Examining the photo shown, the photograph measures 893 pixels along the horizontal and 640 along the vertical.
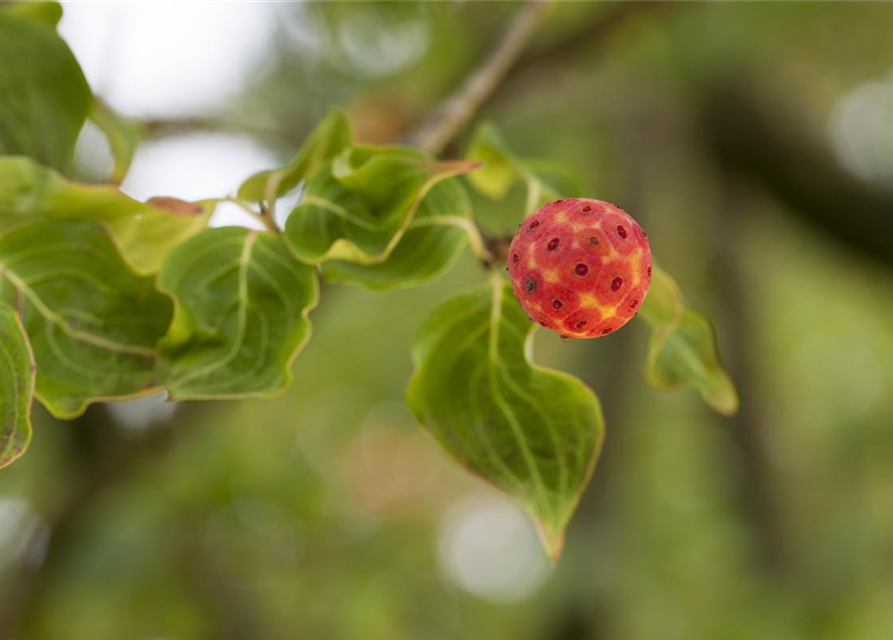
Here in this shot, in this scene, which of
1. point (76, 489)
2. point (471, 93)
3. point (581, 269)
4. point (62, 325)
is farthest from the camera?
point (76, 489)

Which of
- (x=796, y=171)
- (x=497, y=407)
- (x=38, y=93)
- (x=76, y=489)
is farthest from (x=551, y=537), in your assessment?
(x=796, y=171)

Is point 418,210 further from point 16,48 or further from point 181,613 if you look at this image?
point 181,613

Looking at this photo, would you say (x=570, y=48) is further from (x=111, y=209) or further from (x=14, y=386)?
(x=14, y=386)

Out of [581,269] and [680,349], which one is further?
[680,349]

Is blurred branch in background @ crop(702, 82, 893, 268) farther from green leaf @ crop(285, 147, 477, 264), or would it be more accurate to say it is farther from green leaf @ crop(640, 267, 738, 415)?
green leaf @ crop(285, 147, 477, 264)

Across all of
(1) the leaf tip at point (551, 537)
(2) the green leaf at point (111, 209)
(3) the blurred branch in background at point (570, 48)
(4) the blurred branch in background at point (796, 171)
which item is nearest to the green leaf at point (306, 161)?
(2) the green leaf at point (111, 209)

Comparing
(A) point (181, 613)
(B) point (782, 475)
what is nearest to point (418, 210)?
(A) point (181, 613)
